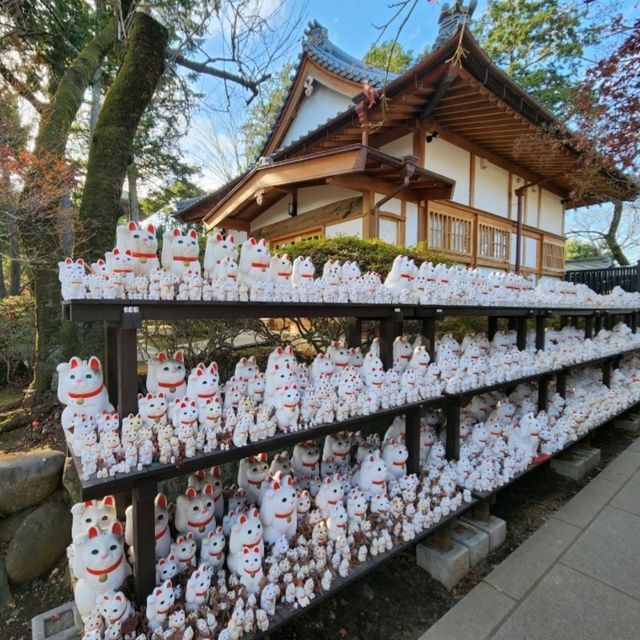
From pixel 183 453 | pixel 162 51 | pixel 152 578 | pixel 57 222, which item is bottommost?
pixel 152 578

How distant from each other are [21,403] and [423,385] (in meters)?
4.08

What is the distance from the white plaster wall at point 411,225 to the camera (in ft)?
19.2

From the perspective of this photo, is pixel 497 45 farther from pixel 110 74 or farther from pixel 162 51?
pixel 162 51

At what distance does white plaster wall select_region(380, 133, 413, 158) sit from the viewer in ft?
19.0

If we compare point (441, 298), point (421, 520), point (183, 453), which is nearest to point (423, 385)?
point (441, 298)

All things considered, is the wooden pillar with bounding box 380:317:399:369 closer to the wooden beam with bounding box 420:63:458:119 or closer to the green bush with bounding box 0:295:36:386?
the wooden beam with bounding box 420:63:458:119

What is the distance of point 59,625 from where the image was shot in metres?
1.63

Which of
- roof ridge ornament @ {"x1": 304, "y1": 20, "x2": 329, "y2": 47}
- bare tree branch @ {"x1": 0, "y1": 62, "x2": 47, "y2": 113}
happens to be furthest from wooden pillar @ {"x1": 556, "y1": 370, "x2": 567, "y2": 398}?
roof ridge ornament @ {"x1": 304, "y1": 20, "x2": 329, "y2": 47}

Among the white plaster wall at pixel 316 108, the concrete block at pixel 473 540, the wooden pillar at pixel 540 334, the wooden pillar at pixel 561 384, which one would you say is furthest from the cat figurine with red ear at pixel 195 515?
the white plaster wall at pixel 316 108

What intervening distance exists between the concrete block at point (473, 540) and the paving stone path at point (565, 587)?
0.44 ft

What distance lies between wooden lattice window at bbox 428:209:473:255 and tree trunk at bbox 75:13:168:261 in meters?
4.53

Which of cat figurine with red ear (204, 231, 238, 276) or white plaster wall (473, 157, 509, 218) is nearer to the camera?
cat figurine with red ear (204, 231, 238, 276)

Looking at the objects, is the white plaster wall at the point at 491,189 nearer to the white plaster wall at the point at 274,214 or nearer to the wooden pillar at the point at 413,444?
the white plaster wall at the point at 274,214

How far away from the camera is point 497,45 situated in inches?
421
